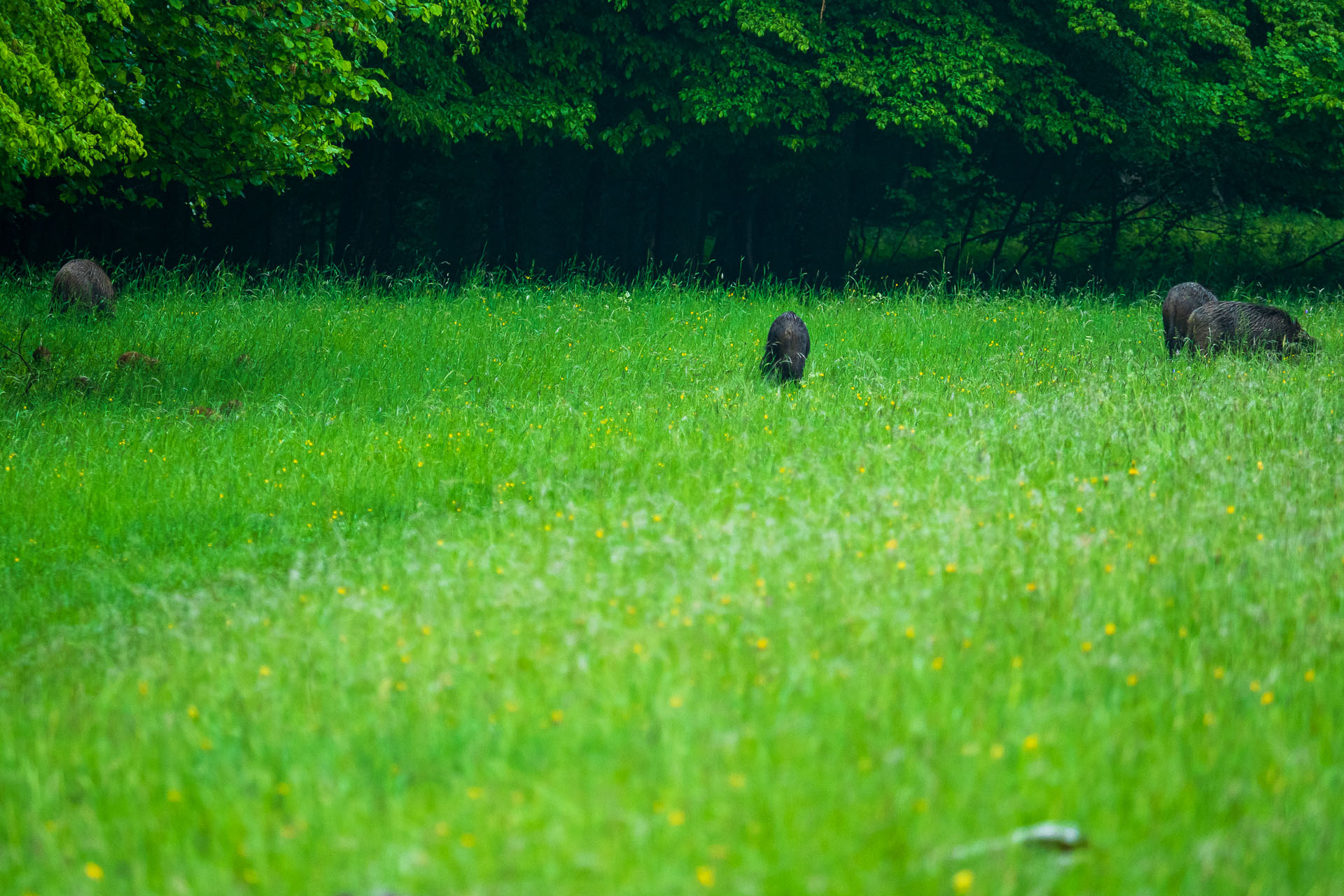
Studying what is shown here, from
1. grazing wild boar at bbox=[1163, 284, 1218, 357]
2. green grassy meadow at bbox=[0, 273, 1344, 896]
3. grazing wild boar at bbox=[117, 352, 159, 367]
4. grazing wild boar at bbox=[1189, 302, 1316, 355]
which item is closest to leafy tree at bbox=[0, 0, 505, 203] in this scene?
grazing wild boar at bbox=[117, 352, 159, 367]

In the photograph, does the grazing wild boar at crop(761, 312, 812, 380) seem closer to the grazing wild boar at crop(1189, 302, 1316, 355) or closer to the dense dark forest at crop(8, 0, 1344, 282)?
the grazing wild boar at crop(1189, 302, 1316, 355)

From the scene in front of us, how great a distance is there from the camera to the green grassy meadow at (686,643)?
3207 millimetres

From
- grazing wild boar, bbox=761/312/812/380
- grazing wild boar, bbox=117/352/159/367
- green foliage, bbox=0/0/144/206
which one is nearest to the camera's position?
green foliage, bbox=0/0/144/206

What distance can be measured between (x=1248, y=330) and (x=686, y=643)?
10.3m

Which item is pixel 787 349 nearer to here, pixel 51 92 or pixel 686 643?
pixel 51 92

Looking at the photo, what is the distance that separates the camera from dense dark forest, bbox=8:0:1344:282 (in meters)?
19.2

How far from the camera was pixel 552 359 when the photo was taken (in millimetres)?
13141

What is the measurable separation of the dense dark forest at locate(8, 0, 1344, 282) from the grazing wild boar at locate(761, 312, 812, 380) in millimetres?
5681

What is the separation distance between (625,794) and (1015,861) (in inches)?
46.9

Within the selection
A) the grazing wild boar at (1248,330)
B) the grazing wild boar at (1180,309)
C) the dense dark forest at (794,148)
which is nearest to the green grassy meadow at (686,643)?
the grazing wild boar at (1248,330)

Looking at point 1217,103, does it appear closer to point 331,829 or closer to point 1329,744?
point 1329,744

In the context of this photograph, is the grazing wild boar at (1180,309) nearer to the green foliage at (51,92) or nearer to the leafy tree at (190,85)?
the leafy tree at (190,85)

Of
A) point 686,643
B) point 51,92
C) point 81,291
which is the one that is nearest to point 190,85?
point 51,92

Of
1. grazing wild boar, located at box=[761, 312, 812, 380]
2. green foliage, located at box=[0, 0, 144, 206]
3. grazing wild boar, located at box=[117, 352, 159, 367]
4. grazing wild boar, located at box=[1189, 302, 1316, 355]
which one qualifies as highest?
green foliage, located at box=[0, 0, 144, 206]
